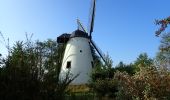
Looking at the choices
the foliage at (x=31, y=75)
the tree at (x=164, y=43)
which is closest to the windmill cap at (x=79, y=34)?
the tree at (x=164, y=43)

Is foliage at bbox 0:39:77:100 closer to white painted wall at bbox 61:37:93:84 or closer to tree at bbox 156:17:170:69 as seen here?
tree at bbox 156:17:170:69

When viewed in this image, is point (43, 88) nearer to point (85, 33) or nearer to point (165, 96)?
point (165, 96)

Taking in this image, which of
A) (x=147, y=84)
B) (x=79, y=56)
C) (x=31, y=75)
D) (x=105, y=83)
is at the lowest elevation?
(x=31, y=75)

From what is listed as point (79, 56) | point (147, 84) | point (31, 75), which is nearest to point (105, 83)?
point (147, 84)

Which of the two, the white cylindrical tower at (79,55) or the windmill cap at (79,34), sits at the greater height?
the windmill cap at (79,34)

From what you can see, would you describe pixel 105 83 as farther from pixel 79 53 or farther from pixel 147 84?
pixel 79 53

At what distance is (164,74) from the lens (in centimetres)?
2062

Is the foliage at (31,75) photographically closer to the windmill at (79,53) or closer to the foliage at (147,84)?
the foliage at (147,84)

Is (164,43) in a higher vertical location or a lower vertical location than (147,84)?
higher

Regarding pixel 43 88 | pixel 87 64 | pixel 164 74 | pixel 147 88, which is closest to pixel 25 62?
pixel 43 88

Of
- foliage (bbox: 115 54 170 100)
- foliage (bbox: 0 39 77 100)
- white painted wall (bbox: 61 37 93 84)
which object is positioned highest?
white painted wall (bbox: 61 37 93 84)

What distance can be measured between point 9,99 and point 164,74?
48.3ft

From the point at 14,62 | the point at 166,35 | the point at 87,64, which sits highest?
the point at 166,35

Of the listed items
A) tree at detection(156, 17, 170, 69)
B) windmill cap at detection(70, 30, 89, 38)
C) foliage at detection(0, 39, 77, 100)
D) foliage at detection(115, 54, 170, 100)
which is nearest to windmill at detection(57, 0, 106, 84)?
windmill cap at detection(70, 30, 89, 38)
